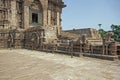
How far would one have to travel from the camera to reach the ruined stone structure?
73.1 ft

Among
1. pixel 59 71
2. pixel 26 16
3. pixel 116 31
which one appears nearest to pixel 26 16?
pixel 26 16

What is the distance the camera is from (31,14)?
2586 cm

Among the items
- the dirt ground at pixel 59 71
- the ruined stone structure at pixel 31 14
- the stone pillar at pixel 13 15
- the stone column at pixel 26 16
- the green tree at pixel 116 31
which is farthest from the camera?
the green tree at pixel 116 31

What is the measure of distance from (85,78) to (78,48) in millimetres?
7809

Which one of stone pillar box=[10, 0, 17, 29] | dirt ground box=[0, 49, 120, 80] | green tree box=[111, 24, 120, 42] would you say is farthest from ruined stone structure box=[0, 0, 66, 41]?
green tree box=[111, 24, 120, 42]

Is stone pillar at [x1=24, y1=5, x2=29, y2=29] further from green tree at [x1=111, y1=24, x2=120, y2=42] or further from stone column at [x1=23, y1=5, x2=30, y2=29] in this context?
green tree at [x1=111, y1=24, x2=120, y2=42]

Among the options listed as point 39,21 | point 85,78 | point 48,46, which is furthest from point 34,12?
point 85,78

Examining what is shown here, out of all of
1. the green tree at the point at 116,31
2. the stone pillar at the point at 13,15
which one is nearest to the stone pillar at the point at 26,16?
the stone pillar at the point at 13,15

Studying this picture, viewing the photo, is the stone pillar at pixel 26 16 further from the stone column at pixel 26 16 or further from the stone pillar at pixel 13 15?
the stone pillar at pixel 13 15

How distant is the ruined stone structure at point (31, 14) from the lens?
2228 cm

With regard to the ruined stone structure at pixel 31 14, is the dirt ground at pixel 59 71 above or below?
below

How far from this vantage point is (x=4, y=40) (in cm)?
2064

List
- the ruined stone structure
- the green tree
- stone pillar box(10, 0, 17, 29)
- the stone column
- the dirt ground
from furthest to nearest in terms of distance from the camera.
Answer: the green tree < the stone column < stone pillar box(10, 0, 17, 29) < the ruined stone structure < the dirt ground

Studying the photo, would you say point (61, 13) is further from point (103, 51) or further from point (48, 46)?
point (103, 51)
